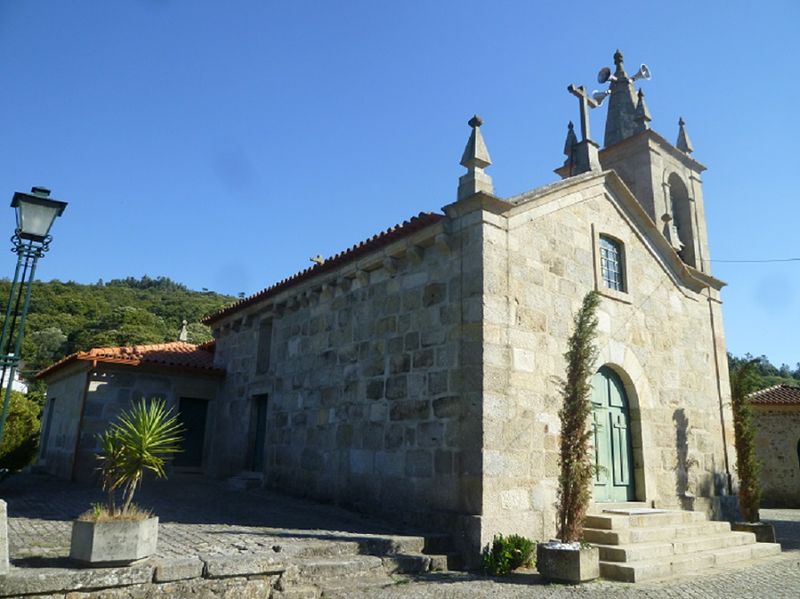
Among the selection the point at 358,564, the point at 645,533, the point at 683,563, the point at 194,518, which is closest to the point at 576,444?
the point at 645,533

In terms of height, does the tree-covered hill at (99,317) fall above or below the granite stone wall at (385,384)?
above

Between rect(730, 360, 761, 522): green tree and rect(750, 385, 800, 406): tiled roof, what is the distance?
29.6ft

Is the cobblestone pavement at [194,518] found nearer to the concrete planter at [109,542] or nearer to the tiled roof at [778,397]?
the concrete planter at [109,542]

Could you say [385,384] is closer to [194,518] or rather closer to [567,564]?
[194,518]

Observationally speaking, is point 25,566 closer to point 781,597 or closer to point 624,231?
point 781,597

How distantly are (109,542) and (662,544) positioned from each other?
669 cm

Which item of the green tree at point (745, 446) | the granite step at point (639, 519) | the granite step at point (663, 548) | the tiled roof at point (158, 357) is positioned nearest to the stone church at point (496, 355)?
the green tree at point (745, 446)

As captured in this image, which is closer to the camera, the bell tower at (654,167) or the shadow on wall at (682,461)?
the shadow on wall at (682,461)

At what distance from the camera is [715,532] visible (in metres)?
9.05

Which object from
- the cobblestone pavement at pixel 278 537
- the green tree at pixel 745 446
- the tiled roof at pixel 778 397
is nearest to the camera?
the cobblestone pavement at pixel 278 537

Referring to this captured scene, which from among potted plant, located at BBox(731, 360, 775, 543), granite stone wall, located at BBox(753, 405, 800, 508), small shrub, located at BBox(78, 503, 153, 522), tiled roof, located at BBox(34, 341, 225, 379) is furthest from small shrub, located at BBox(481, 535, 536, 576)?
granite stone wall, located at BBox(753, 405, 800, 508)

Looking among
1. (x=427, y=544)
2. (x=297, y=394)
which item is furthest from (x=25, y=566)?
(x=297, y=394)

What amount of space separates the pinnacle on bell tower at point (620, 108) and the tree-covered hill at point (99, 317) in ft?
98.1

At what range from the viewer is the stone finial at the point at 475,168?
818 cm
